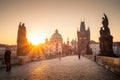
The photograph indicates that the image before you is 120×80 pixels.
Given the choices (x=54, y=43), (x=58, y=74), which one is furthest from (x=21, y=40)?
(x=54, y=43)

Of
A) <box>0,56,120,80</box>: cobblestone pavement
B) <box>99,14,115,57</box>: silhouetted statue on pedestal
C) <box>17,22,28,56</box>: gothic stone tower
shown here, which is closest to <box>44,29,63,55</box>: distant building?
<box>17,22,28,56</box>: gothic stone tower

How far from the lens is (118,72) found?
481 inches

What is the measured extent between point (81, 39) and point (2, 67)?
140353mm

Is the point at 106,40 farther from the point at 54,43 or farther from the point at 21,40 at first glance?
the point at 54,43

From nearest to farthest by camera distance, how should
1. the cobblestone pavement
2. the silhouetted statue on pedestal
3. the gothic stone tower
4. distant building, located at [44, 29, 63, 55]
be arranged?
the cobblestone pavement
the silhouetted statue on pedestal
the gothic stone tower
distant building, located at [44, 29, 63, 55]

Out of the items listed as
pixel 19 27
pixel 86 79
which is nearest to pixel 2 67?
pixel 86 79

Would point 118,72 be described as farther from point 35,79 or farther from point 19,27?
point 19,27

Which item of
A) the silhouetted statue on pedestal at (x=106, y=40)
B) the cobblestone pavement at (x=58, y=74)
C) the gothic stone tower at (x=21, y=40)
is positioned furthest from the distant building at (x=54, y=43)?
the cobblestone pavement at (x=58, y=74)

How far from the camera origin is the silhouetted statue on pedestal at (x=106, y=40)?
3844cm

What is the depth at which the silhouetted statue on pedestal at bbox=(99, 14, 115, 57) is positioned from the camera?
126 ft

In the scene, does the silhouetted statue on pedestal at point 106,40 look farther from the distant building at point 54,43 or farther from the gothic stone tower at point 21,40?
the distant building at point 54,43

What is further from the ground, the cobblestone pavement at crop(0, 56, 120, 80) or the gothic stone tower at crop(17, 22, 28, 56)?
the gothic stone tower at crop(17, 22, 28, 56)

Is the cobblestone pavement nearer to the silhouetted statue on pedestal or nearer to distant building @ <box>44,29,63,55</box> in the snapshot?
the silhouetted statue on pedestal

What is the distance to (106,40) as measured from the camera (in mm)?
38750
